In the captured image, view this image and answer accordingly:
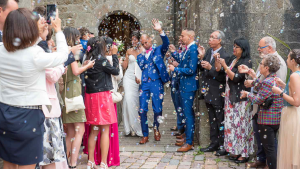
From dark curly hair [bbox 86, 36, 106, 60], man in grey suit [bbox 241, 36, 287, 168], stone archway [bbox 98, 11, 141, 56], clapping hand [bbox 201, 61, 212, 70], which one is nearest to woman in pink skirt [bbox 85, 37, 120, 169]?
dark curly hair [bbox 86, 36, 106, 60]

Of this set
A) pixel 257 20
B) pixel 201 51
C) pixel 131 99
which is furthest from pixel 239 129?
pixel 131 99

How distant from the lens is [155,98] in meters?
6.20

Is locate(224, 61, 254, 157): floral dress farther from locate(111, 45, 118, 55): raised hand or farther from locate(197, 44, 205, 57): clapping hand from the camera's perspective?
locate(111, 45, 118, 55): raised hand

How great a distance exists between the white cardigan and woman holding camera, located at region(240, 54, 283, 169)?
2.82 m

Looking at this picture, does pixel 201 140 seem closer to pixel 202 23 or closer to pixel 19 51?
pixel 202 23

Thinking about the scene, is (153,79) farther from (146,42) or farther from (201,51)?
(201,51)

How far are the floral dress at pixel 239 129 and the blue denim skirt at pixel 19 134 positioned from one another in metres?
3.28

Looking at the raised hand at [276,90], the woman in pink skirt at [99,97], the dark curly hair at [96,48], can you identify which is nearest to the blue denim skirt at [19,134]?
the woman in pink skirt at [99,97]

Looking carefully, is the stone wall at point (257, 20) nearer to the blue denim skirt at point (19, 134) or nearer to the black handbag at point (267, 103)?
the black handbag at point (267, 103)

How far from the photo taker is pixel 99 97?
459 centimetres

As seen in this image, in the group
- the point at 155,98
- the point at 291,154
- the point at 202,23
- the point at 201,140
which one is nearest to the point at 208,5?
the point at 202,23

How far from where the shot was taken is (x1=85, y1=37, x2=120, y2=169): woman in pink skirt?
4.56 meters

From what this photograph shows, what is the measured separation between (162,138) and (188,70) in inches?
68.4

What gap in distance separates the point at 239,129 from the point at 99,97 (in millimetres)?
2248
